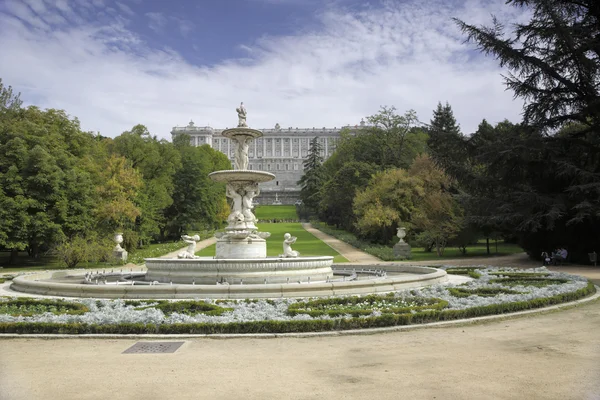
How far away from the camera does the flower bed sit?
26.9 ft

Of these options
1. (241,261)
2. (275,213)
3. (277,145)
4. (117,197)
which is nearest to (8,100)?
(117,197)

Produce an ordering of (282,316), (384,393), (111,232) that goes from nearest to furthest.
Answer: (384,393), (282,316), (111,232)

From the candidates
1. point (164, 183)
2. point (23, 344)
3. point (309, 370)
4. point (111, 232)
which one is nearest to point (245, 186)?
point (23, 344)

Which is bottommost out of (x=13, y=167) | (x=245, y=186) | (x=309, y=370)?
(x=309, y=370)

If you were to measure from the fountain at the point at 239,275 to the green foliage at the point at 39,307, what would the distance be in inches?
43.5

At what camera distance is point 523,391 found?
5113mm

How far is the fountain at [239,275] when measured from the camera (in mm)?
11273

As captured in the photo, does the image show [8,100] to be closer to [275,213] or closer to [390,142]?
[390,142]

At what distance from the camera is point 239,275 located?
43.8ft

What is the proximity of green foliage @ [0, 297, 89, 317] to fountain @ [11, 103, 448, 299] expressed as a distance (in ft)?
3.62

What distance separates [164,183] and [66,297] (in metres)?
30.4

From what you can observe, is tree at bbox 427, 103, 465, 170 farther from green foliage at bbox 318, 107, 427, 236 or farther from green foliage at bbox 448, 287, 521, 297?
green foliage at bbox 318, 107, 427, 236

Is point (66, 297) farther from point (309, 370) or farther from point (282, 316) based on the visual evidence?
point (309, 370)

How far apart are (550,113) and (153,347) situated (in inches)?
720
